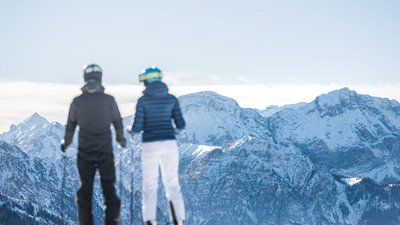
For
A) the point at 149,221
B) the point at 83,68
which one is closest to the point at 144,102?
the point at 83,68

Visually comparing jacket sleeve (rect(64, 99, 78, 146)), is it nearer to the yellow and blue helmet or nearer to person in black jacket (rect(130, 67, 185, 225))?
person in black jacket (rect(130, 67, 185, 225))

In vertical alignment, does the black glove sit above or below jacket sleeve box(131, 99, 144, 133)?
below

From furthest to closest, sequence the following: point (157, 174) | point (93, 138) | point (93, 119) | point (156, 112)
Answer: point (156, 112), point (157, 174), point (93, 119), point (93, 138)

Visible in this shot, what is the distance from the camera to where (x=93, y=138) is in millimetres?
19031

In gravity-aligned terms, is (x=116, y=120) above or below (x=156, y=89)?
below

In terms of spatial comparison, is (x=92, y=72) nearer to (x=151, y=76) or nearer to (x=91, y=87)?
(x=91, y=87)

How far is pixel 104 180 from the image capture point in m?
19.2

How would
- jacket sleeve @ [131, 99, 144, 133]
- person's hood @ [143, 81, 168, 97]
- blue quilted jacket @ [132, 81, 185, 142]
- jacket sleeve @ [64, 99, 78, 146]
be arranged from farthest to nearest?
person's hood @ [143, 81, 168, 97], blue quilted jacket @ [132, 81, 185, 142], jacket sleeve @ [131, 99, 144, 133], jacket sleeve @ [64, 99, 78, 146]

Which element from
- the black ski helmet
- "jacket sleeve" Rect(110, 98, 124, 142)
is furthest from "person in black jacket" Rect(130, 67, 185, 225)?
the black ski helmet

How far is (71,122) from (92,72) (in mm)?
1508

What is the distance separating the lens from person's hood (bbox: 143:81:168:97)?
2025 cm

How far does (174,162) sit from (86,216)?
2920 millimetres

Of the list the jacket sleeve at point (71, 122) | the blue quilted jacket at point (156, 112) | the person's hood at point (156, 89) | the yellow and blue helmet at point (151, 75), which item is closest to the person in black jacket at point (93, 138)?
the jacket sleeve at point (71, 122)

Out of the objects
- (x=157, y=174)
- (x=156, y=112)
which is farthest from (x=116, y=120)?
(x=157, y=174)
